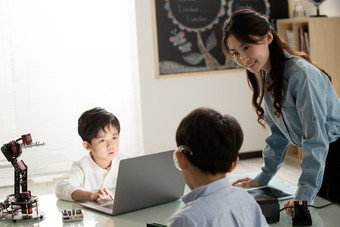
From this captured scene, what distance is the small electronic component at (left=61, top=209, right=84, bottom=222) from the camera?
1905 mm

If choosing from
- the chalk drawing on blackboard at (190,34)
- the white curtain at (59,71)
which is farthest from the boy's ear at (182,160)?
the chalk drawing on blackboard at (190,34)

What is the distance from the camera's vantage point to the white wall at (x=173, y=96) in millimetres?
5270

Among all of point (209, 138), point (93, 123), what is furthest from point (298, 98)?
point (93, 123)

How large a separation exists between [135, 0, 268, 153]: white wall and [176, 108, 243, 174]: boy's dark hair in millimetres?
3995

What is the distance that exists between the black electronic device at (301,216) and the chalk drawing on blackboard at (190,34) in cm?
367

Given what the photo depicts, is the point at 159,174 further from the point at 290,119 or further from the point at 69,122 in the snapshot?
the point at 69,122

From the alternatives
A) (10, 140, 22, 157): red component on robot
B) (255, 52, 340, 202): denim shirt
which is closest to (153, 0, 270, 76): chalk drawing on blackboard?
(255, 52, 340, 202): denim shirt

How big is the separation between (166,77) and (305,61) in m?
3.40

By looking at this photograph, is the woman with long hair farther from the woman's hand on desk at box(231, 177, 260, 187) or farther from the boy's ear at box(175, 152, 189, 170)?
the boy's ear at box(175, 152, 189, 170)

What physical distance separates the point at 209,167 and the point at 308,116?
2.30ft

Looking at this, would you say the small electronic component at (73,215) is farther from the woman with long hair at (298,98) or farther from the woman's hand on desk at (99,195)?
the woman with long hair at (298,98)

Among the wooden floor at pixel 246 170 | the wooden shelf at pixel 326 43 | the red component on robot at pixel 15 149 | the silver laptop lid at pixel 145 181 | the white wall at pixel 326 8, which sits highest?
the white wall at pixel 326 8

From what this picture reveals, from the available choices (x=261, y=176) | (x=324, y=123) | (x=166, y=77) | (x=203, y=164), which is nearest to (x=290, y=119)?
(x=324, y=123)

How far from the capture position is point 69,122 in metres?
5.13
